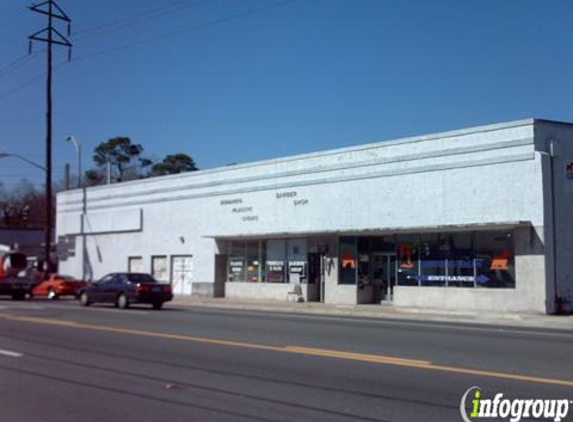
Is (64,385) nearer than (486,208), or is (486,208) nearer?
(64,385)

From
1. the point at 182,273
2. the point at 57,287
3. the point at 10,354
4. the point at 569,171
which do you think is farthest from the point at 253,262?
the point at 10,354

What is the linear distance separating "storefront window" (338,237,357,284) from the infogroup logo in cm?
2209

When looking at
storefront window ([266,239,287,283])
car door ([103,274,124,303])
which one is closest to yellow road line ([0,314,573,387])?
car door ([103,274,124,303])

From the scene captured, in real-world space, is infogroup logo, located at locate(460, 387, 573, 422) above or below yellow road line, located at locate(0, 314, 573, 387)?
below

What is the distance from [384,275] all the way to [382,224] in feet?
7.61

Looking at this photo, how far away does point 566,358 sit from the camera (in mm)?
12117

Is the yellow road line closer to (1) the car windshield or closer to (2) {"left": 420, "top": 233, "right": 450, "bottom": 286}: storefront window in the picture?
(1) the car windshield

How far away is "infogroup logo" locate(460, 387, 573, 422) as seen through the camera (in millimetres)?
7695

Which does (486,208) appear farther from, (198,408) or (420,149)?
(198,408)

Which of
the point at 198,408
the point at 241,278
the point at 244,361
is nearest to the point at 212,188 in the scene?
the point at 241,278

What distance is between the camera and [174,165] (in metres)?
87.3

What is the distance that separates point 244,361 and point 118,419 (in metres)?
4.22

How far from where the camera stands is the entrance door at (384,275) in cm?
→ 2959

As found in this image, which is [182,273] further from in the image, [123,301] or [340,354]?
[340,354]
